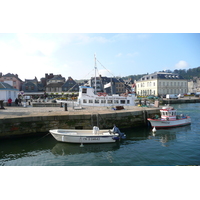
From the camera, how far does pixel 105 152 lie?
11328 millimetres

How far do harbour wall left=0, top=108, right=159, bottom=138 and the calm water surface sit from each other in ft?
3.00

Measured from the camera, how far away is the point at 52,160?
10109 millimetres

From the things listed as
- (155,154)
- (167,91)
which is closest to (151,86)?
(167,91)

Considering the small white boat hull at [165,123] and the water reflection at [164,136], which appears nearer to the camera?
the water reflection at [164,136]

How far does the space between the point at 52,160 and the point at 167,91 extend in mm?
67732

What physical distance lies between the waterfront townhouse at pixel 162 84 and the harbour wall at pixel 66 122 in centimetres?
5185

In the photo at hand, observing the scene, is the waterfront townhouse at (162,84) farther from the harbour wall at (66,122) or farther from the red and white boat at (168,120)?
the harbour wall at (66,122)

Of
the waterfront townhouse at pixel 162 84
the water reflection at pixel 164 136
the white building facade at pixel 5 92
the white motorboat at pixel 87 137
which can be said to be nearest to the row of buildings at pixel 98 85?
the waterfront townhouse at pixel 162 84

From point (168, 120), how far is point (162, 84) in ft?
174

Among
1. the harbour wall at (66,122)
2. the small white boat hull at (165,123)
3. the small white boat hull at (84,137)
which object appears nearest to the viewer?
the small white boat hull at (84,137)

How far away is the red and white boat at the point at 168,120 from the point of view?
60.0ft

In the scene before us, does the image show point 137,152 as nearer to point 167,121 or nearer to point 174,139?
point 174,139

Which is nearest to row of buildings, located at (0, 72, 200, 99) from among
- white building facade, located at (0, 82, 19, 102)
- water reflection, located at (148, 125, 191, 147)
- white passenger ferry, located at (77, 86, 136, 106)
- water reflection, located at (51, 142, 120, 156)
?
white building facade, located at (0, 82, 19, 102)

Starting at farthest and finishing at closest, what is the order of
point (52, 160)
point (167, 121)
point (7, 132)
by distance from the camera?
point (167, 121) → point (7, 132) → point (52, 160)
